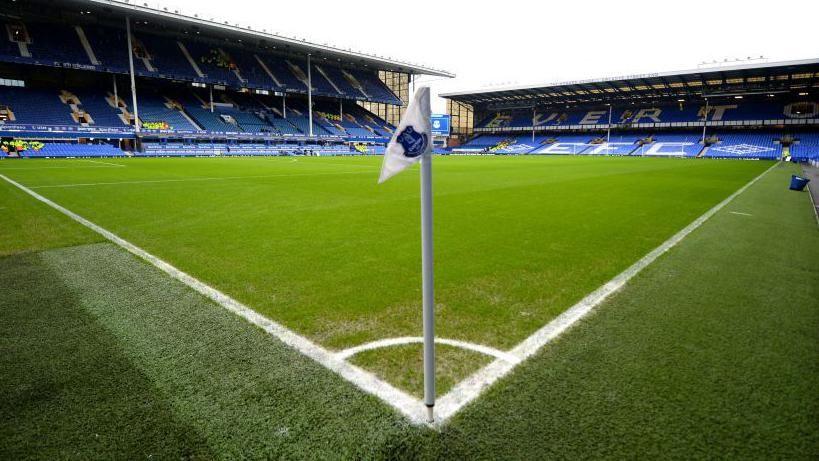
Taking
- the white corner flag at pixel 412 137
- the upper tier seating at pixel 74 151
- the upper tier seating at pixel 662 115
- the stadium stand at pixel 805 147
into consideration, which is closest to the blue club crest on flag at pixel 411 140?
the white corner flag at pixel 412 137

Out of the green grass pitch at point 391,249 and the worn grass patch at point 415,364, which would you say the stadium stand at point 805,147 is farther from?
the worn grass patch at point 415,364

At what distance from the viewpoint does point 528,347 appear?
3.58m

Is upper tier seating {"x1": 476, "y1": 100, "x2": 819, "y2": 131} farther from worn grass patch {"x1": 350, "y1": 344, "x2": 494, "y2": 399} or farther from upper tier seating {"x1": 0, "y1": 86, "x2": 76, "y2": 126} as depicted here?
worn grass patch {"x1": 350, "y1": 344, "x2": 494, "y2": 399}

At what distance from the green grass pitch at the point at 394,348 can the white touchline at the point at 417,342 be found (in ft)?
0.27

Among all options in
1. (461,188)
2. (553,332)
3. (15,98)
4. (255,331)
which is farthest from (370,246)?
(15,98)

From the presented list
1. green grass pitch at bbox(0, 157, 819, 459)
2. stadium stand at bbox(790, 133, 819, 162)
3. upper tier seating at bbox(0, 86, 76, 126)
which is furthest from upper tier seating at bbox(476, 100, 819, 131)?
upper tier seating at bbox(0, 86, 76, 126)

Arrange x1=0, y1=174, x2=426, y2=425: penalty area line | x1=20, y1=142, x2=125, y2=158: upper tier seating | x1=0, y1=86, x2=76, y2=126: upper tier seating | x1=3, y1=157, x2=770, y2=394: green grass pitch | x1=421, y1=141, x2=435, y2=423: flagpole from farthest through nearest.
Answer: x1=0, y1=86, x2=76, y2=126: upper tier seating
x1=20, y1=142, x2=125, y2=158: upper tier seating
x1=3, y1=157, x2=770, y2=394: green grass pitch
x1=0, y1=174, x2=426, y2=425: penalty area line
x1=421, y1=141, x2=435, y2=423: flagpole

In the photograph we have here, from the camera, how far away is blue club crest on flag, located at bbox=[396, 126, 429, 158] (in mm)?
2287

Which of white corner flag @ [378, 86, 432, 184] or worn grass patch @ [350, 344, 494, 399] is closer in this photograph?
white corner flag @ [378, 86, 432, 184]

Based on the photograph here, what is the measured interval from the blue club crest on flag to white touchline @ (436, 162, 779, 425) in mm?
1601

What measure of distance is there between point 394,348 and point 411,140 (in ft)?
6.30

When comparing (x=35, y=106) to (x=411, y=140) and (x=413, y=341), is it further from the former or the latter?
(x=411, y=140)

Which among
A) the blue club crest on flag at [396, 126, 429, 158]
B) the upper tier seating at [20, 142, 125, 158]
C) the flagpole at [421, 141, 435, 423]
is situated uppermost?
the upper tier seating at [20, 142, 125, 158]

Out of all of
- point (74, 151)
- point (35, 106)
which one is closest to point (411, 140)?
point (74, 151)
